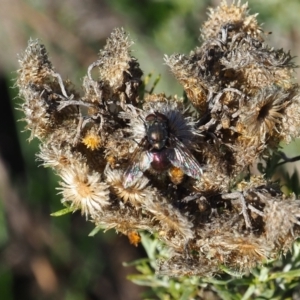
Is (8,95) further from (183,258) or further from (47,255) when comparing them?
(183,258)

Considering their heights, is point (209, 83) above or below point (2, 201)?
below

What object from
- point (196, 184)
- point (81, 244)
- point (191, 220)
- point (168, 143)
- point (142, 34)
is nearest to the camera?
point (191, 220)

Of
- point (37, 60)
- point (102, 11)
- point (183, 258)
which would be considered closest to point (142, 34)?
point (102, 11)

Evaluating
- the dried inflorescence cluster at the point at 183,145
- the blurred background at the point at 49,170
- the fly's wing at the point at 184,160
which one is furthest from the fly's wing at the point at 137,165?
the blurred background at the point at 49,170

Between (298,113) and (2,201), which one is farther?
(2,201)

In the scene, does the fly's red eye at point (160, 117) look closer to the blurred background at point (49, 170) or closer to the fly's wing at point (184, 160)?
the fly's wing at point (184, 160)

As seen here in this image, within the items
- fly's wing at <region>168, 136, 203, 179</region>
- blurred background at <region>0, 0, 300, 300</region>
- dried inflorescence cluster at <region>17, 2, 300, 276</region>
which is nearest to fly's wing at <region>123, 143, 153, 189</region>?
dried inflorescence cluster at <region>17, 2, 300, 276</region>
